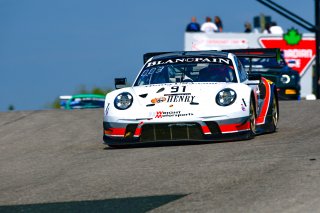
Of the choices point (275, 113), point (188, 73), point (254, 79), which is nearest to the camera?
point (188, 73)

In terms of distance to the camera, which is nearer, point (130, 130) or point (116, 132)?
point (130, 130)

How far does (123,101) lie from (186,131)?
85 cm

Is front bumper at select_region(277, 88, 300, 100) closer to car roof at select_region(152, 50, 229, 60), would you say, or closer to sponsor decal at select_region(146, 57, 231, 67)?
car roof at select_region(152, 50, 229, 60)

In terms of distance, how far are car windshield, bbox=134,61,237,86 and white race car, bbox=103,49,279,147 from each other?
0.01 metres

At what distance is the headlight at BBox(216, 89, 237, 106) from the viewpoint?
11297 mm

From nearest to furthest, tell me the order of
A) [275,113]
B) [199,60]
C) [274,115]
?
[199,60] < [274,115] < [275,113]

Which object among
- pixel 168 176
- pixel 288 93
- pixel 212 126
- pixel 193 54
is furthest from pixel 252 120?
pixel 288 93

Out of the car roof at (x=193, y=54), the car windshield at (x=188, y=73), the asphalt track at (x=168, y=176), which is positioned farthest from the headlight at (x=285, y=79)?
the car windshield at (x=188, y=73)

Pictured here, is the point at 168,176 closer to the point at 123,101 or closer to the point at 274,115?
the point at 123,101

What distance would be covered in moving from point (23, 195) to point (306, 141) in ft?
12.3

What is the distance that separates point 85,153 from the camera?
36.8ft

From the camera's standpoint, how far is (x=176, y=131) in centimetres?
1121

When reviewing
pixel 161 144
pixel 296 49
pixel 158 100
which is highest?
pixel 158 100

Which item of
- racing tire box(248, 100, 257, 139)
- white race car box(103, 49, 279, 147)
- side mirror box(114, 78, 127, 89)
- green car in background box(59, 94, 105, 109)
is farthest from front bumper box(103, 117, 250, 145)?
green car in background box(59, 94, 105, 109)
